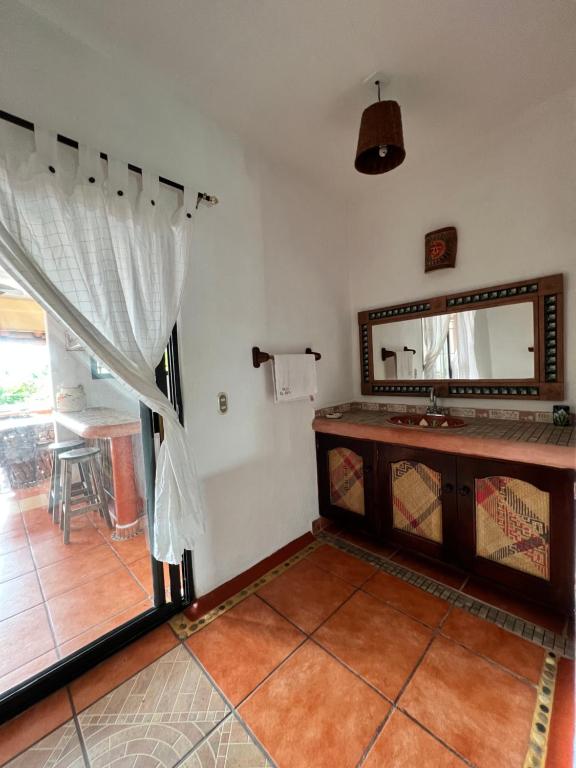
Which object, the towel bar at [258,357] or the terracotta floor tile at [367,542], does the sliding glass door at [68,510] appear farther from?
the terracotta floor tile at [367,542]

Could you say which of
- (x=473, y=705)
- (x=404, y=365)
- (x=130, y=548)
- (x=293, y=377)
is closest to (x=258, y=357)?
(x=293, y=377)

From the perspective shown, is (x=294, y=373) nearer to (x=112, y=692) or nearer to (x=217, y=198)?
(x=217, y=198)

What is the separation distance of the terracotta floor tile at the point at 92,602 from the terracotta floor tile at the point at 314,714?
0.75m

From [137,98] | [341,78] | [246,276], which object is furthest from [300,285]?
[137,98]

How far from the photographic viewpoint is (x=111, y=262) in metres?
1.15

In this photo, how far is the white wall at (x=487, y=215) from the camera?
1.55 meters

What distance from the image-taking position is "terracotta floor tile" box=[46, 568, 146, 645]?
1322 mm

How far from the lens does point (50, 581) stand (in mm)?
1389

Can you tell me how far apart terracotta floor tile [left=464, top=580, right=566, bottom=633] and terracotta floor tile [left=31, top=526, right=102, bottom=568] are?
1.88 metres

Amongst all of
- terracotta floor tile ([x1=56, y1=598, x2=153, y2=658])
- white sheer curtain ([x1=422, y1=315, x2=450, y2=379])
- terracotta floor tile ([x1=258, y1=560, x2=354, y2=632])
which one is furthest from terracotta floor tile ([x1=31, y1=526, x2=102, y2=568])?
white sheer curtain ([x1=422, y1=315, x2=450, y2=379])

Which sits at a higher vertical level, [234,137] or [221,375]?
[234,137]

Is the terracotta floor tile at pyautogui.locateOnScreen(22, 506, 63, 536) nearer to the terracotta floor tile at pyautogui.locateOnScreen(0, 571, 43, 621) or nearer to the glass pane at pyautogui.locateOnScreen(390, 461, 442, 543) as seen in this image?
the terracotta floor tile at pyautogui.locateOnScreen(0, 571, 43, 621)

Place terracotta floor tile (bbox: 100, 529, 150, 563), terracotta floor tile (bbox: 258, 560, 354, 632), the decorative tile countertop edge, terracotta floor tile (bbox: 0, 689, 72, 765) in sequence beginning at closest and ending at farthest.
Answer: terracotta floor tile (bbox: 0, 689, 72, 765), terracotta floor tile (bbox: 258, 560, 354, 632), terracotta floor tile (bbox: 100, 529, 150, 563), the decorative tile countertop edge

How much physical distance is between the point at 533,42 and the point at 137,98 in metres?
1.64
